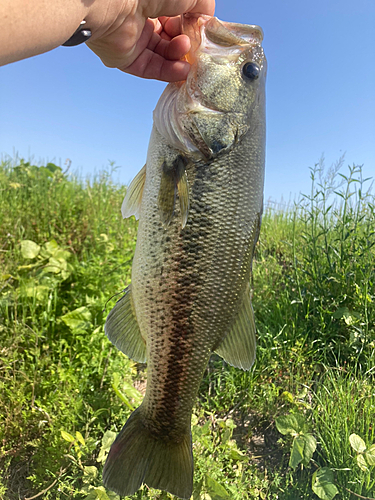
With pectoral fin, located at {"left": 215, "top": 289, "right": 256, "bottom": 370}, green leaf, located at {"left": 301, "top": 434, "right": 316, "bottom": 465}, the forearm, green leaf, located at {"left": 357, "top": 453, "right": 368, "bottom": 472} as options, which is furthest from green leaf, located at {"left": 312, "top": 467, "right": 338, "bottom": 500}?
the forearm

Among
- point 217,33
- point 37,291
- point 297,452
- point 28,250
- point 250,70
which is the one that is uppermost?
point 217,33

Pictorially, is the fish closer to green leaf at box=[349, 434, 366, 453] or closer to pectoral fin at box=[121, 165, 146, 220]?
pectoral fin at box=[121, 165, 146, 220]

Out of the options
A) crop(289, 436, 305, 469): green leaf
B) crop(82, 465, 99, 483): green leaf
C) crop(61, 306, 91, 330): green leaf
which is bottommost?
crop(82, 465, 99, 483): green leaf

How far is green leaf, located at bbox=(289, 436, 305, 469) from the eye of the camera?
2.29 m

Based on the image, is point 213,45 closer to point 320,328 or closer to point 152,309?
point 152,309

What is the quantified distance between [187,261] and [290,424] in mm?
1724

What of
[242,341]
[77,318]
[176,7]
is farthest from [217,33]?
[77,318]

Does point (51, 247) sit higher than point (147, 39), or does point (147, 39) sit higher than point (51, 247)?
point (147, 39)

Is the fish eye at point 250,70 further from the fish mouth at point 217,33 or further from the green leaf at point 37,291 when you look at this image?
the green leaf at point 37,291

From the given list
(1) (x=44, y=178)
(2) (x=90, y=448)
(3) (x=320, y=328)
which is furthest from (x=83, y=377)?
(1) (x=44, y=178)

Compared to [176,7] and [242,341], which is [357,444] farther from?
[176,7]

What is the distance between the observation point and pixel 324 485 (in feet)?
7.25

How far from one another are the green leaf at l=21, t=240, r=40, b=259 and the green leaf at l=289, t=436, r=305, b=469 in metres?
2.80

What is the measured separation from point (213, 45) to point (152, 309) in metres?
1.39
